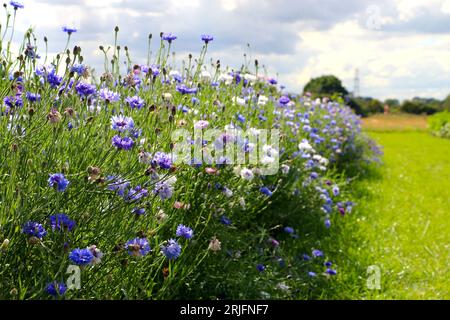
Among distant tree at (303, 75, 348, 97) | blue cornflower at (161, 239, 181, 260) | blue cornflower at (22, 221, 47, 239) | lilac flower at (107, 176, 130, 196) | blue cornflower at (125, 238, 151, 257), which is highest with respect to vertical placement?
distant tree at (303, 75, 348, 97)

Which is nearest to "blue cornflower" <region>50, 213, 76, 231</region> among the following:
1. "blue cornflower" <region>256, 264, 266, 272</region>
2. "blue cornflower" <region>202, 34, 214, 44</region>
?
"blue cornflower" <region>256, 264, 266, 272</region>

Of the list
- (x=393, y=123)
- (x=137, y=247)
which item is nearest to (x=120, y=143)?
(x=137, y=247)

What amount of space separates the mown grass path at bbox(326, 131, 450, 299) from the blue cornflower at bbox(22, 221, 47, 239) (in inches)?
103

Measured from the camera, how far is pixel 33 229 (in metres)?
2.07

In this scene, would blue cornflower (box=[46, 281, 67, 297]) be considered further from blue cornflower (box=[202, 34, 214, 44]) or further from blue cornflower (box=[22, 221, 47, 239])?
blue cornflower (box=[202, 34, 214, 44])

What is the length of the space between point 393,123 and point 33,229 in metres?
30.6

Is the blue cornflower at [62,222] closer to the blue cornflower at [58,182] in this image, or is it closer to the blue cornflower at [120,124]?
the blue cornflower at [58,182]

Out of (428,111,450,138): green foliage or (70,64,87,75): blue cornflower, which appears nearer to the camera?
(70,64,87,75): blue cornflower

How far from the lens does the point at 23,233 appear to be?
82.8 inches

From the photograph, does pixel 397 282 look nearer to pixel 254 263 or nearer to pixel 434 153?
pixel 254 263

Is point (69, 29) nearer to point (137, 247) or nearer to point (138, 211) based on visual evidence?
point (138, 211)

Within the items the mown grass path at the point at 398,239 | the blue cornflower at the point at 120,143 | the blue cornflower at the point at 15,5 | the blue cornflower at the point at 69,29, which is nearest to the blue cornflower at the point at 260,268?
the mown grass path at the point at 398,239

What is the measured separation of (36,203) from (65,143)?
570mm

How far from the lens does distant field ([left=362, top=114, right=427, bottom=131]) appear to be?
2803 centimetres
